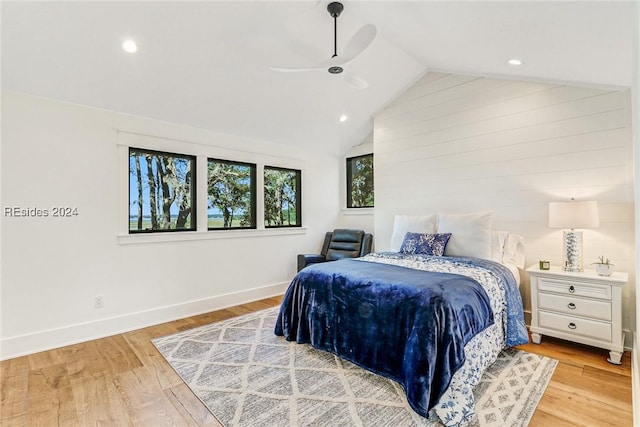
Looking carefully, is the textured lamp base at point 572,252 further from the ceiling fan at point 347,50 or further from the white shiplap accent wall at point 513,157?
the ceiling fan at point 347,50

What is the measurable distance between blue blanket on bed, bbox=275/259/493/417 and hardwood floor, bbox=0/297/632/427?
63cm

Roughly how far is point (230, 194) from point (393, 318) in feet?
9.87

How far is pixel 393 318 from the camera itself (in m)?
2.12

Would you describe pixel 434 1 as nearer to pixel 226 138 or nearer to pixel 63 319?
pixel 226 138

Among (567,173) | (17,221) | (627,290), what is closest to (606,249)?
(627,290)

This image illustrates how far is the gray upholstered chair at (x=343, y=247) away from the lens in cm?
456

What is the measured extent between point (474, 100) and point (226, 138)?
3209 mm

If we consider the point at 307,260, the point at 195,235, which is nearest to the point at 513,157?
the point at 307,260

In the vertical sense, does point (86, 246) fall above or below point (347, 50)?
below

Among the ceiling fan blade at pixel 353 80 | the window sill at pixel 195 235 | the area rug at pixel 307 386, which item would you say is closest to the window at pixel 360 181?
the window sill at pixel 195 235

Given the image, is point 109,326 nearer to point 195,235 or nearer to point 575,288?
point 195,235

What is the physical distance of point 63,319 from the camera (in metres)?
2.91

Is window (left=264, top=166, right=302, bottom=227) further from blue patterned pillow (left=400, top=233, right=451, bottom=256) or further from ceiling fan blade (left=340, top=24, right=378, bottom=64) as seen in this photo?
ceiling fan blade (left=340, top=24, right=378, bottom=64)

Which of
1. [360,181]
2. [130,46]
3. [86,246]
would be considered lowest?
[86,246]
